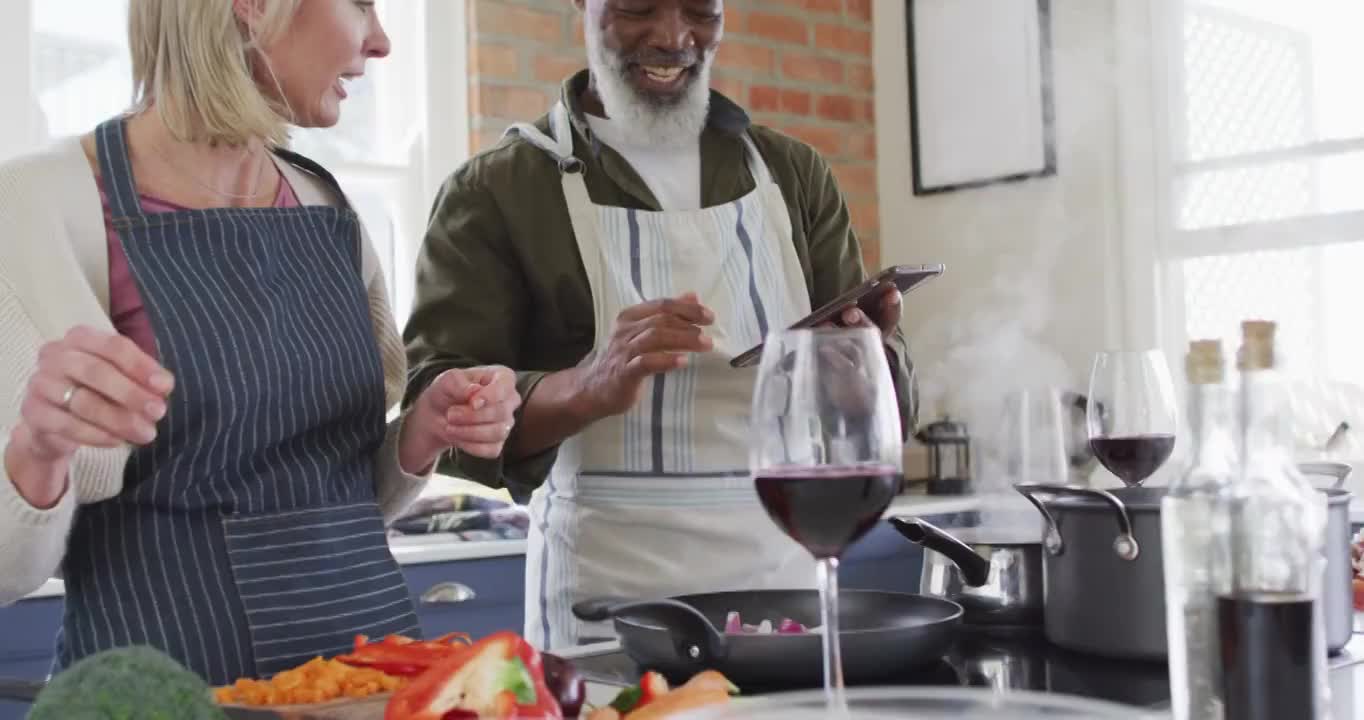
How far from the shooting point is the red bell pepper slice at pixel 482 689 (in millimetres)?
739

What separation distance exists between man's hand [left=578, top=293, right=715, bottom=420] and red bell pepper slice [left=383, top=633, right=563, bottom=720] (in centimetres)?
75

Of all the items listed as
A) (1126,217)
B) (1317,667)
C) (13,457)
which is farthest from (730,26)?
(1317,667)

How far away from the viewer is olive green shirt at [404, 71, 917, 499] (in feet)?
5.79

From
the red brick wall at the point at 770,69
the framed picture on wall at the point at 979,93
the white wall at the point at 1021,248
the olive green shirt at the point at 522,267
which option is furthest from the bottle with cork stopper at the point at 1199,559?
the framed picture on wall at the point at 979,93

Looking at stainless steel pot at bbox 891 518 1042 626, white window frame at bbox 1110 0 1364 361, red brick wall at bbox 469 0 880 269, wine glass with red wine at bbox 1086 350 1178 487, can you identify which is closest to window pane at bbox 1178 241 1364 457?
white window frame at bbox 1110 0 1364 361

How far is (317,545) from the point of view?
1299mm

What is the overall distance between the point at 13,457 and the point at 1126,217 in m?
2.78

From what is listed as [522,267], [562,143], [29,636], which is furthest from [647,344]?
[29,636]

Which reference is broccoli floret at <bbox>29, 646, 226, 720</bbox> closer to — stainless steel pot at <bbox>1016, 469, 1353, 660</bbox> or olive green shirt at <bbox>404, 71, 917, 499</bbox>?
stainless steel pot at <bbox>1016, 469, 1353, 660</bbox>

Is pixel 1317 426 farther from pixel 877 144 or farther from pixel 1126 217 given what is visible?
pixel 877 144

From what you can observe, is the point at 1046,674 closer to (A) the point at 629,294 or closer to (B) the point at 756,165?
(A) the point at 629,294

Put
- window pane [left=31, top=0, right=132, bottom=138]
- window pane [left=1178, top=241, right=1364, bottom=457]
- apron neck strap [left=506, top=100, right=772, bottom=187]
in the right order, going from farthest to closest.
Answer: window pane [left=1178, top=241, right=1364, bottom=457], window pane [left=31, top=0, right=132, bottom=138], apron neck strap [left=506, top=100, right=772, bottom=187]

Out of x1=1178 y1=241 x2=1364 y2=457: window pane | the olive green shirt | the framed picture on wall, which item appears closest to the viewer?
the olive green shirt

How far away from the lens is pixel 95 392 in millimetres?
936
